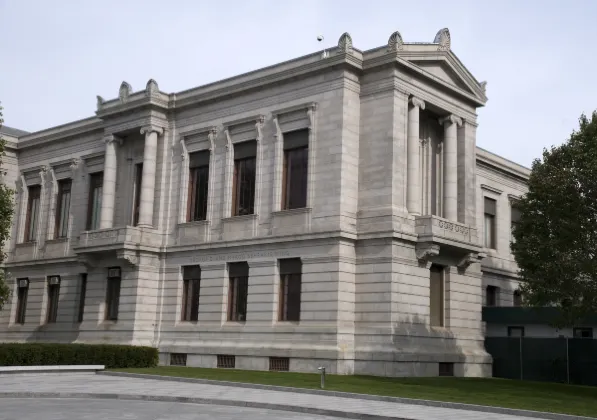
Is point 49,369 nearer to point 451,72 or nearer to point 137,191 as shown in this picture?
point 137,191

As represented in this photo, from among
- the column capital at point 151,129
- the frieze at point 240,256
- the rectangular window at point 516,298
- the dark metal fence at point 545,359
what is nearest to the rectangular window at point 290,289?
the frieze at point 240,256

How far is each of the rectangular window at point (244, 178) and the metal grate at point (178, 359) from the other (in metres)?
8.29

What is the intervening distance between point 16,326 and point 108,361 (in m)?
18.1

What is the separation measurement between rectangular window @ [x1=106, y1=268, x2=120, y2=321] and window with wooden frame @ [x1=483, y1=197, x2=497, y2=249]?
980 inches

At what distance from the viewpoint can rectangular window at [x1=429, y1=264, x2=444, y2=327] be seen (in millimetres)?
40062

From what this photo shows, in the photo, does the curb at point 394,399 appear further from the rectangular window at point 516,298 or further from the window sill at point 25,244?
the rectangular window at point 516,298

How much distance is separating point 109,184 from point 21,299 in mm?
12546

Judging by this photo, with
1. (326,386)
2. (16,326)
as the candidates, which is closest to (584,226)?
(326,386)

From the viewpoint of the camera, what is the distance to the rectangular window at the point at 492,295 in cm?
5332

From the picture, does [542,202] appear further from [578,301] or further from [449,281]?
[449,281]

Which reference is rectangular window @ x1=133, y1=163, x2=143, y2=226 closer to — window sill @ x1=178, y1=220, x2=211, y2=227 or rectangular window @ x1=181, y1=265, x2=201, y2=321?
window sill @ x1=178, y1=220, x2=211, y2=227

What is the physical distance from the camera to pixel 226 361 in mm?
41281

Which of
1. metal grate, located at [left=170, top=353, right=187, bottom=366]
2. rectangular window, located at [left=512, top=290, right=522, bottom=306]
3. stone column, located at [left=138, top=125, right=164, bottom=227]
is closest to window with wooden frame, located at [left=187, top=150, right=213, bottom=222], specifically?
stone column, located at [left=138, top=125, right=164, bottom=227]

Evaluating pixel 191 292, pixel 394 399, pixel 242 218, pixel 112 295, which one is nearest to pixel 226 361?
pixel 191 292
